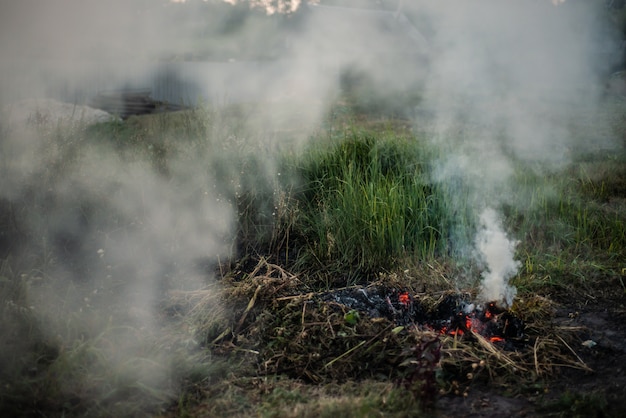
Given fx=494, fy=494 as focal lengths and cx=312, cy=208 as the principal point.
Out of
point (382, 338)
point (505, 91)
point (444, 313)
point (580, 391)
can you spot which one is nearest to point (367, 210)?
point (444, 313)

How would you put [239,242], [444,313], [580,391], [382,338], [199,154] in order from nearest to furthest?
[580,391], [382,338], [444,313], [239,242], [199,154]

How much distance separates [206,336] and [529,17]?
3897mm

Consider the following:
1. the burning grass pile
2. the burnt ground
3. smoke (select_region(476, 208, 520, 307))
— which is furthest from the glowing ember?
the burnt ground

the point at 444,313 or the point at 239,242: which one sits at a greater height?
the point at 239,242

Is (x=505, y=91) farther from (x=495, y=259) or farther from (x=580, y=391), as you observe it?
(x=580, y=391)

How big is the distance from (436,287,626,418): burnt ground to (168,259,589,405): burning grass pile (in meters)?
0.05

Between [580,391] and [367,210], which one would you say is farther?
[367,210]

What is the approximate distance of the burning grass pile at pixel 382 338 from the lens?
7.93 ft

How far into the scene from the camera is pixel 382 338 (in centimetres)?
263

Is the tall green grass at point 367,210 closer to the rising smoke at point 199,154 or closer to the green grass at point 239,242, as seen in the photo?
the green grass at point 239,242

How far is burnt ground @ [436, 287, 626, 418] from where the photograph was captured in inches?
83.7

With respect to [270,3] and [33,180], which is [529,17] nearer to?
[270,3]

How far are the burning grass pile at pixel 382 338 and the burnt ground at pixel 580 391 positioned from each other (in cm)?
5

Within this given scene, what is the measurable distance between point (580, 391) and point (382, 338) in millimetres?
949
